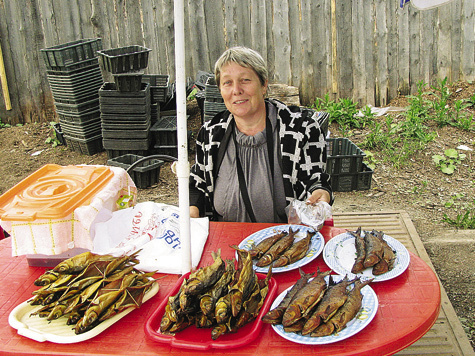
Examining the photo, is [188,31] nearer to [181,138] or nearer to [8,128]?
[8,128]

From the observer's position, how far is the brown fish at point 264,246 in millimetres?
2451

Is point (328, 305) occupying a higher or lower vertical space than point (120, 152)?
higher

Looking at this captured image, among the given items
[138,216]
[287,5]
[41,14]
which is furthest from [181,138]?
[41,14]

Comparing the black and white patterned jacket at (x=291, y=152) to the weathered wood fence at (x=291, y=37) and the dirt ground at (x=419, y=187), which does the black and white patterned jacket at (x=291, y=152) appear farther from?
the weathered wood fence at (x=291, y=37)

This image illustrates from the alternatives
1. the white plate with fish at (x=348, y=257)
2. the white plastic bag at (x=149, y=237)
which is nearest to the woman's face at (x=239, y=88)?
the white plastic bag at (x=149, y=237)

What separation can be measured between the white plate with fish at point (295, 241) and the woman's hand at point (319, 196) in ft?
1.04

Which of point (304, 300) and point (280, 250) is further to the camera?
point (280, 250)

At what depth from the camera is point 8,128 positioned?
8609 mm

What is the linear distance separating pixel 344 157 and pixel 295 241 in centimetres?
346

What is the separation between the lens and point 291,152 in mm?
3256

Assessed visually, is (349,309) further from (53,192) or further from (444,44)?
(444,44)

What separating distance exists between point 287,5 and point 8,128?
5824 millimetres

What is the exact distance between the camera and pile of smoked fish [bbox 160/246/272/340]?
1.86m

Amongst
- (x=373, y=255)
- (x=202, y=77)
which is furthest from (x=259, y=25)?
(x=373, y=255)
